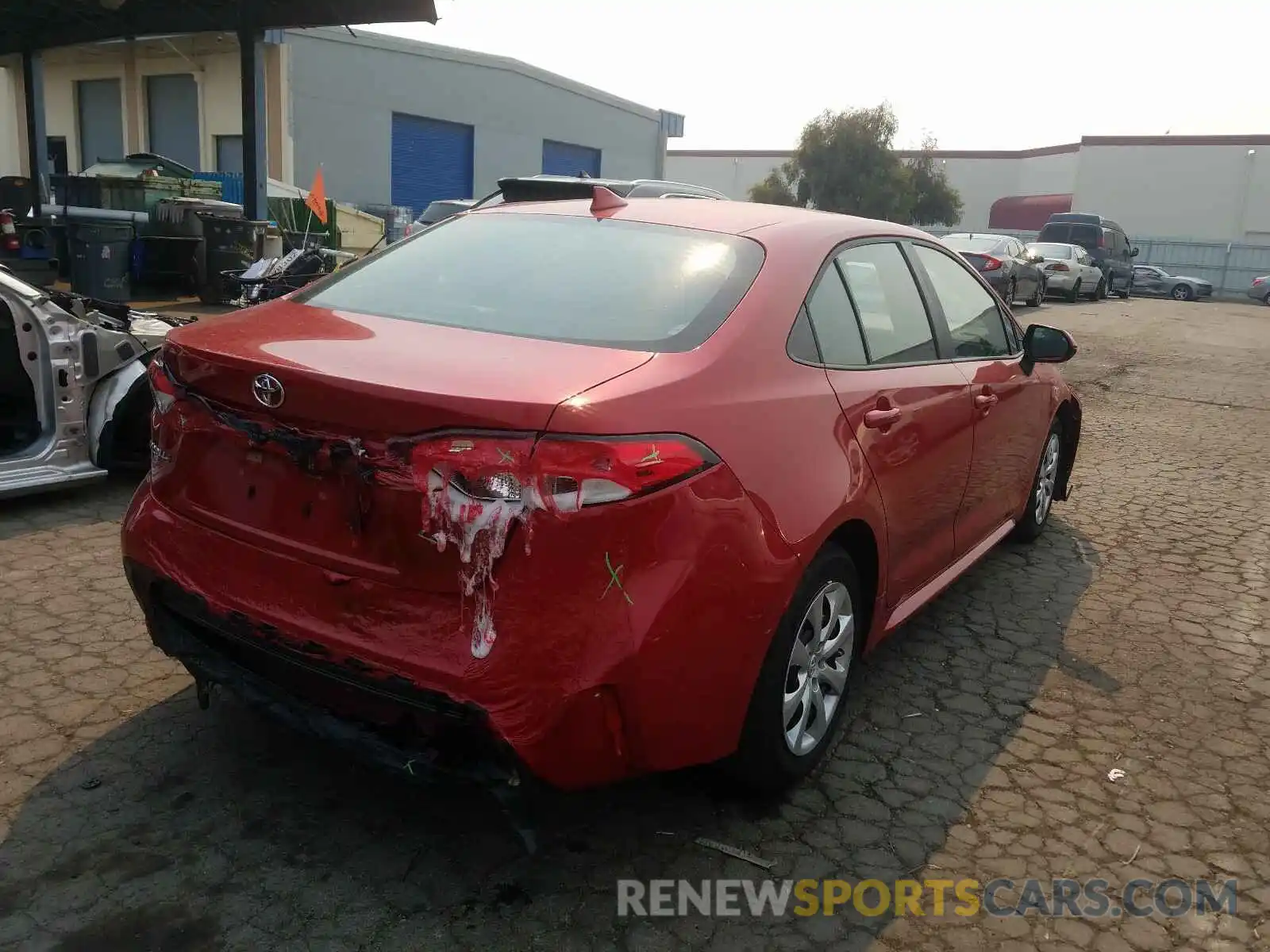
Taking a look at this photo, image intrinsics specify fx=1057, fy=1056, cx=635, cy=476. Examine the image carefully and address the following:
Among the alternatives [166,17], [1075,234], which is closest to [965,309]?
[166,17]

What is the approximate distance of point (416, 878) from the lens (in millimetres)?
2668

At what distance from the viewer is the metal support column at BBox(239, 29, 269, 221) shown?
13695mm

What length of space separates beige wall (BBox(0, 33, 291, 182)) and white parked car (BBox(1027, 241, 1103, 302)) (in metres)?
18.6

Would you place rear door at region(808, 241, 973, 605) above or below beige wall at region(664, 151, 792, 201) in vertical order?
below

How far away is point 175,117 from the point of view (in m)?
27.4

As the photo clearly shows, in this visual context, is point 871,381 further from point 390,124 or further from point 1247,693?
point 390,124

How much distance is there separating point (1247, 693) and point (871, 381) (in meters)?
2.08

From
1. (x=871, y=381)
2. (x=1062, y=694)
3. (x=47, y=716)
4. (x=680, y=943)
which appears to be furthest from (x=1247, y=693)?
(x=47, y=716)

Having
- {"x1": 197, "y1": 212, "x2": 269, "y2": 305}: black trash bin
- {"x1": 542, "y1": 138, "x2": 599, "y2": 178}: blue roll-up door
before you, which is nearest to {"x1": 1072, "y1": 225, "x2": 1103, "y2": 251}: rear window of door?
{"x1": 542, "y1": 138, "x2": 599, "y2": 178}: blue roll-up door

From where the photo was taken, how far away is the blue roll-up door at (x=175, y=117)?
27047mm

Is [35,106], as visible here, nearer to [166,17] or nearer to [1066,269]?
[166,17]

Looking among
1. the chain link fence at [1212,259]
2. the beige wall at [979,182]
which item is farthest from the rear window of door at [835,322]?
the beige wall at [979,182]

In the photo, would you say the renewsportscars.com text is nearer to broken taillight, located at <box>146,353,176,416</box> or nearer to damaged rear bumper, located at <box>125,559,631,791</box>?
damaged rear bumper, located at <box>125,559,631,791</box>

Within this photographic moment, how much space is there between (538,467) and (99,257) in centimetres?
1211
